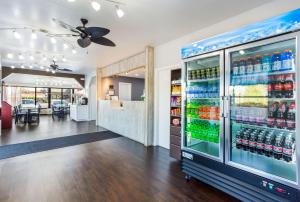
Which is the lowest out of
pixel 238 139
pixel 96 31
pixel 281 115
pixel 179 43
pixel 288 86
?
pixel 238 139

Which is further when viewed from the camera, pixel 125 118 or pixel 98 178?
pixel 125 118

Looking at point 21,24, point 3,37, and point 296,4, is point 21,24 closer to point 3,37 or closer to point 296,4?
point 3,37

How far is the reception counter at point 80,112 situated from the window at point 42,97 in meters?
3.26

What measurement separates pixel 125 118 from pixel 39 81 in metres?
7.92

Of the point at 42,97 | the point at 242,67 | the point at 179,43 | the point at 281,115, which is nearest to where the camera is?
the point at 281,115

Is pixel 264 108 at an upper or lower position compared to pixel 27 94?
lower

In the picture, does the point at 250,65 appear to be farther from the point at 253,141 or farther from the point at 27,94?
the point at 27,94

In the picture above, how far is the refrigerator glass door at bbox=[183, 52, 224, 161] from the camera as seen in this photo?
2.70m

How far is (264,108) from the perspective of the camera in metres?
2.15

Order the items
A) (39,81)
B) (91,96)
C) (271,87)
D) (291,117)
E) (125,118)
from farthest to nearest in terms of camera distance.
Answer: (39,81), (91,96), (125,118), (271,87), (291,117)

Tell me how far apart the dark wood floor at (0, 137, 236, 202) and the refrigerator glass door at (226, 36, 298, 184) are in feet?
2.44

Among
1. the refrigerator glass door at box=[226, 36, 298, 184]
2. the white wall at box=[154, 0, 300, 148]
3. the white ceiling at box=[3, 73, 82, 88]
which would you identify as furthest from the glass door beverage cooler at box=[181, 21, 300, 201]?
the white ceiling at box=[3, 73, 82, 88]

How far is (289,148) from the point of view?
6.19 ft

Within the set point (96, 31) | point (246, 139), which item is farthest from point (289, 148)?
point (96, 31)
